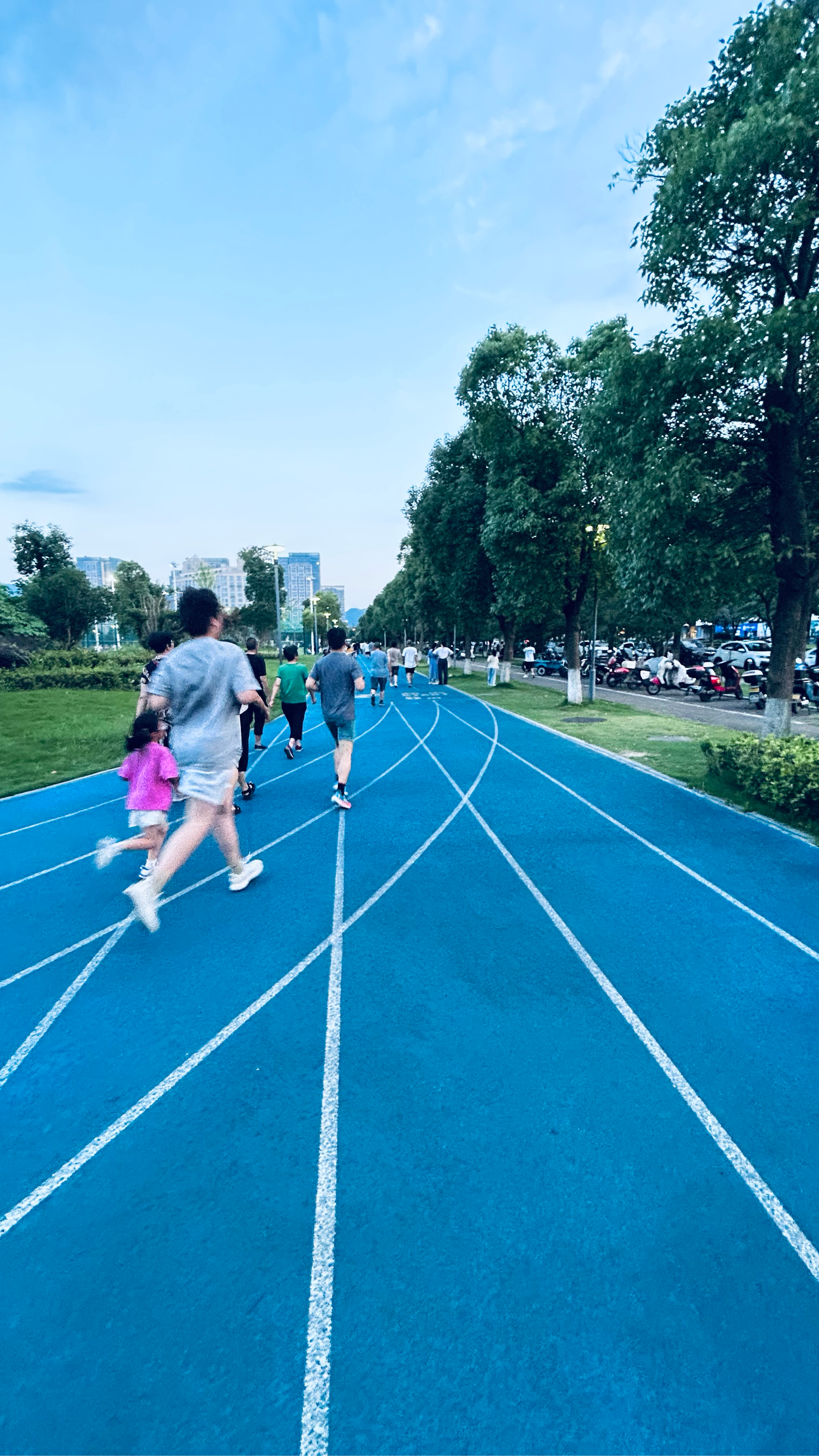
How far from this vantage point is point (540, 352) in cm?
2172

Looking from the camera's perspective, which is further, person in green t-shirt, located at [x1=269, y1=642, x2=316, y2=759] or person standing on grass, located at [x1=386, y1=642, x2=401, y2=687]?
person standing on grass, located at [x1=386, y1=642, x2=401, y2=687]

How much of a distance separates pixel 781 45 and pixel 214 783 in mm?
11199

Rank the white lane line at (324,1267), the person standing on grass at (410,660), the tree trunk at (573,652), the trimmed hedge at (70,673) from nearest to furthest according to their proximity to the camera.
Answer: the white lane line at (324,1267), the tree trunk at (573,652), the trimmed hedge at (70,673), the person standing on grass at (410,660)

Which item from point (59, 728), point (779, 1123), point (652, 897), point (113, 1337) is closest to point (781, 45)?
point (652, 897)

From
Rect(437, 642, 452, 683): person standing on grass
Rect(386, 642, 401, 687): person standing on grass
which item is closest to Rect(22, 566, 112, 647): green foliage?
Rect(386, 642, 401, 687): person standing on grass

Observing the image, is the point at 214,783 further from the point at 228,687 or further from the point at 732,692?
the point at 732,692

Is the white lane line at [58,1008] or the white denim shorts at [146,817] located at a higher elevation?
the white denim shorts at [146,817]

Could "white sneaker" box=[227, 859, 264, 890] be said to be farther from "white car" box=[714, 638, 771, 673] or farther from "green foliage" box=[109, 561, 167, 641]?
"green foliage" box=[109, 561, 167, 641]

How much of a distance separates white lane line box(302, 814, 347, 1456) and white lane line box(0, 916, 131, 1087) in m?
1.63

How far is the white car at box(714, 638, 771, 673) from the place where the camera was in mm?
31547

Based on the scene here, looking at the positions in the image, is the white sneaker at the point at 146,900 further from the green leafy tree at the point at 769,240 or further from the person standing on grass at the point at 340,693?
the green leafy tree at the point at 769,240

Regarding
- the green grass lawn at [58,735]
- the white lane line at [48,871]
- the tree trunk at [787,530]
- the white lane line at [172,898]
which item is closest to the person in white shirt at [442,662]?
the green grass lawn at [58,735]

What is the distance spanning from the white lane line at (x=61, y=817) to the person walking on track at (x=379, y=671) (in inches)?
453

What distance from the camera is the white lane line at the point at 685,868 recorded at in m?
4.90
